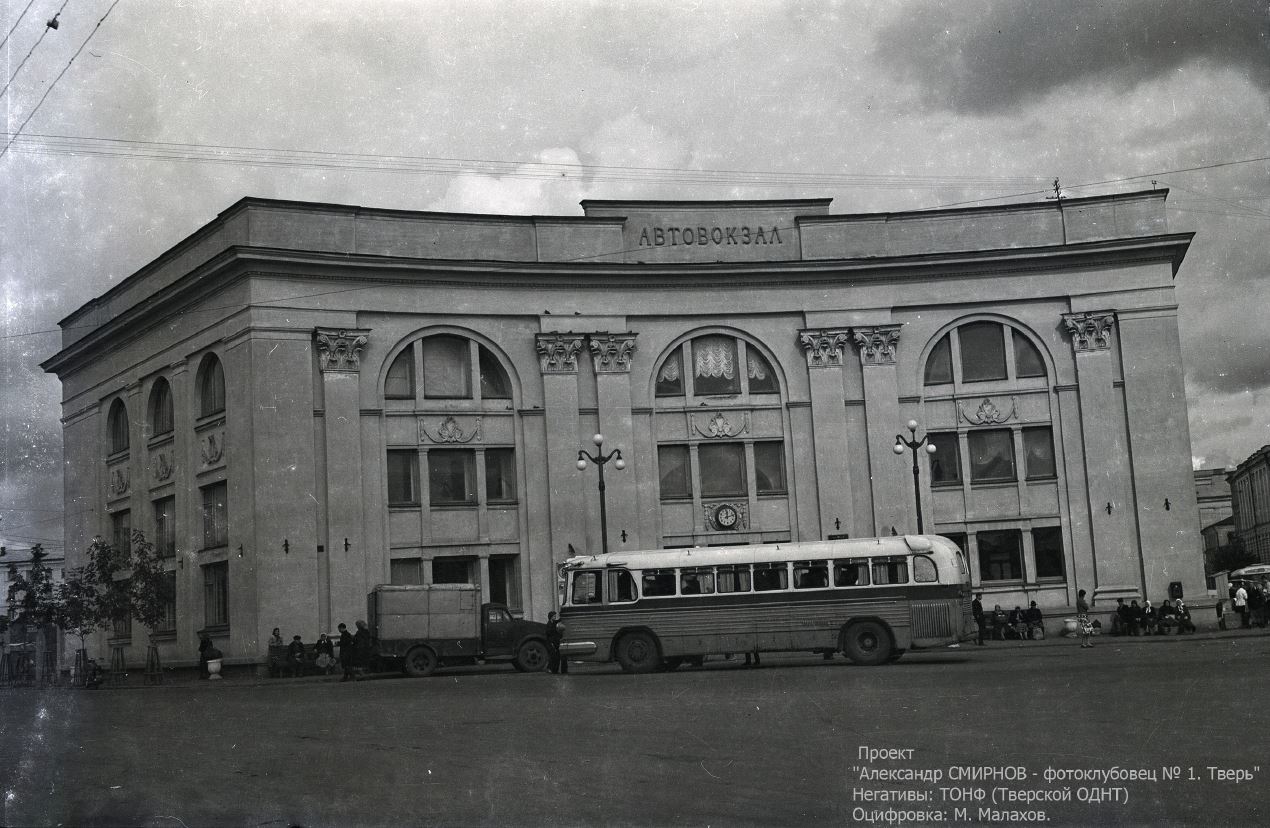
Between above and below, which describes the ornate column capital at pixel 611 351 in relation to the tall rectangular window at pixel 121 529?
above

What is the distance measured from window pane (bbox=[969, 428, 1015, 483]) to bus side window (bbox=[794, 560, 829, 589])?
15.3m

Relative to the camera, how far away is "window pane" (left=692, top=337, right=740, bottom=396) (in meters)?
43.0

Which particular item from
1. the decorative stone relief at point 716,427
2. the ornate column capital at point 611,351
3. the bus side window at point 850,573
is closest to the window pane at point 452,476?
the ornate column capital at point 611,351

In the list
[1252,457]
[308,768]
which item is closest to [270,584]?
[308,768]

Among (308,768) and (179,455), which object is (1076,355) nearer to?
(179,455)

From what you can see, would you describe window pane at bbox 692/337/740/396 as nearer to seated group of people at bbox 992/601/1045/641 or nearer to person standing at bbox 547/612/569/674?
seated group of people at bbox 992/601/1045/641

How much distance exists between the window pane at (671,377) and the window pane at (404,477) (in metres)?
8.02

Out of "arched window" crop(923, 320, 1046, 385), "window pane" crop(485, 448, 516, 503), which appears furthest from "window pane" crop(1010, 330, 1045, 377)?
"window pane" crop(485, 448, 516, 503)

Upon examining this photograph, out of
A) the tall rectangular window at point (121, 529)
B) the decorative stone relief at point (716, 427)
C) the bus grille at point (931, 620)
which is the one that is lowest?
the bus grille at point (931, 620)

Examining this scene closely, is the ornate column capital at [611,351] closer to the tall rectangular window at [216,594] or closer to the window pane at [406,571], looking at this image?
the window pane at [406,571]

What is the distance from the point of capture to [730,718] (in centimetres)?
1650

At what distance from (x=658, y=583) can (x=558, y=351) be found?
45.1 ft

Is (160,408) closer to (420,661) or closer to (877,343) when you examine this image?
(420,661)

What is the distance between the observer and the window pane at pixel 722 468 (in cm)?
4262
